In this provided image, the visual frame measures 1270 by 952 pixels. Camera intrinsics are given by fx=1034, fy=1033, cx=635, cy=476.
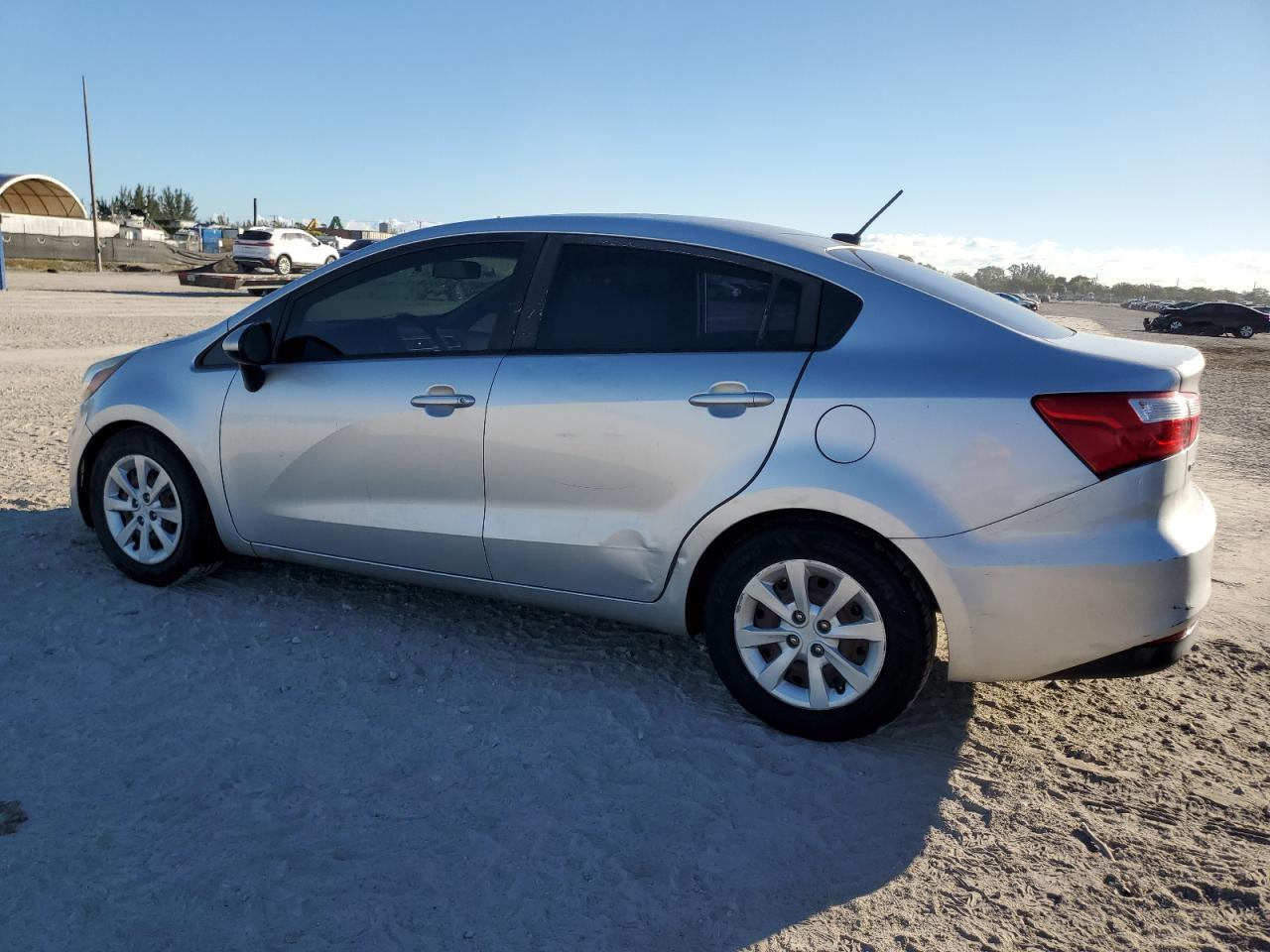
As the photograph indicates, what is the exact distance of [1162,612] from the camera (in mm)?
3109

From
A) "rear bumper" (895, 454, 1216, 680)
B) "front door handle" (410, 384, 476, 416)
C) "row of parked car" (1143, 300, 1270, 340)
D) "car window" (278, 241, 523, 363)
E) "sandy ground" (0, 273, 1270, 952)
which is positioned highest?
"car window" (278, 241, 523, 363)

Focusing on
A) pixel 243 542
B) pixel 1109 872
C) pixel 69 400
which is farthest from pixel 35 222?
pixel 1109 872

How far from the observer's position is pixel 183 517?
457cm

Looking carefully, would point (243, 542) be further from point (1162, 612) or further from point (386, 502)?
point (1162, 612)

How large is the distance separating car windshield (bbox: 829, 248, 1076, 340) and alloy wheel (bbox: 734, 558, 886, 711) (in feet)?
3.27

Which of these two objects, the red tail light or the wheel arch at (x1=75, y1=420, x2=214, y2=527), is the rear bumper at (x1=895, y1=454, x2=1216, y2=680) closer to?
the red tail light

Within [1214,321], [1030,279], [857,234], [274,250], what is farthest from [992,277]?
[857,234]

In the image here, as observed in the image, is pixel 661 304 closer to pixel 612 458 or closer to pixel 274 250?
pixel 612 458

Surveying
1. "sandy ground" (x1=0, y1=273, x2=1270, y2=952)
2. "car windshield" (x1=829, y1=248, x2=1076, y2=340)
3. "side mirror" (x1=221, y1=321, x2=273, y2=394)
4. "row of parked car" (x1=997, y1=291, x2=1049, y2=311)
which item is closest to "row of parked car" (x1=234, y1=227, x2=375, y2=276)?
"row of parked car" (x1=997, y1=291, x2=1049, y2=311)

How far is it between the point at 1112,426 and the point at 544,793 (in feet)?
6.63

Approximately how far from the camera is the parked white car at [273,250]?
1400 inches

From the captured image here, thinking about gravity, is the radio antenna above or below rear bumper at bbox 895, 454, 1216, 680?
above

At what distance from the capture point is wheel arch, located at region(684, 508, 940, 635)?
329cm

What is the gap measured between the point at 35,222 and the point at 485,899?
5828cm
